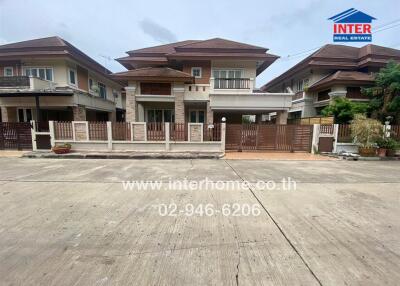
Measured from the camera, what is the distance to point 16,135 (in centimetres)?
1168

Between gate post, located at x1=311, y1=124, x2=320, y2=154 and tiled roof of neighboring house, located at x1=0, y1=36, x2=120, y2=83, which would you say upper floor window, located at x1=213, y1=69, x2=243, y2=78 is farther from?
tiled roof of neighboring house, located at x1=0, y1=36, x2=120, y2=83

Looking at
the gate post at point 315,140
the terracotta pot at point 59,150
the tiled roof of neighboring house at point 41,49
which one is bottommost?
the terracotta pot at point 59,150

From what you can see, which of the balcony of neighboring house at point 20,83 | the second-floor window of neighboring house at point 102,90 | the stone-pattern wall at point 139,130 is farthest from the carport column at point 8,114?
the stone-pattern wall at point 139,130

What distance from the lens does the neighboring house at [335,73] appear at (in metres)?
16.0

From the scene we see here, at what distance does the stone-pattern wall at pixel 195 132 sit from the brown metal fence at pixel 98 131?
16.4 ft

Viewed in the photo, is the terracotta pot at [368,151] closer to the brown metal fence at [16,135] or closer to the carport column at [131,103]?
the carport column at [131,103]

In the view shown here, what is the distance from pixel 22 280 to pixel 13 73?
19.2 meters

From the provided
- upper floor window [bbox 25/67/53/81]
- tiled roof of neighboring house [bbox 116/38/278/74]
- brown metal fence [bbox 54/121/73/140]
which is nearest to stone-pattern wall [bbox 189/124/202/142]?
tiled roof of neighboring house [bbox 116/38/278/74]

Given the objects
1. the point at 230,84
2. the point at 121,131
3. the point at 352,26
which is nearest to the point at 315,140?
the point at 230,84

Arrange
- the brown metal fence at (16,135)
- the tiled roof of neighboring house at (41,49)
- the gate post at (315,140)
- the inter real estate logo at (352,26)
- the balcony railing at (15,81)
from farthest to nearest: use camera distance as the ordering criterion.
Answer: the tiled roof of neighboring house at (41,49) < the balcony railing at (15,81) < the inter real estate logo at (352,26) < the gate post at (315,140) < the brown metal fence at (16,135)

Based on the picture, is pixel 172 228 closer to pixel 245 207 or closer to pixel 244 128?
pixel 245 207

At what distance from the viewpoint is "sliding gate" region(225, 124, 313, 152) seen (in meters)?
11.9

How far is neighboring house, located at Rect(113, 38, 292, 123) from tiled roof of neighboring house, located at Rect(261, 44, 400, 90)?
5.09 metres

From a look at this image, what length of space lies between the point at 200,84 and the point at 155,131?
612cm
